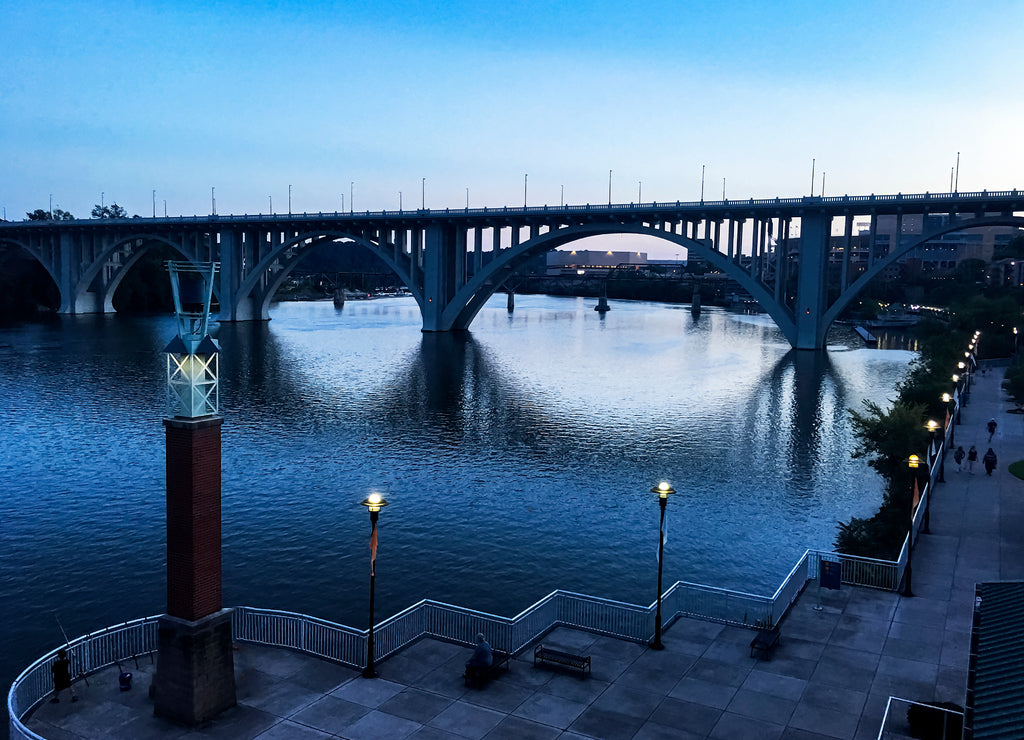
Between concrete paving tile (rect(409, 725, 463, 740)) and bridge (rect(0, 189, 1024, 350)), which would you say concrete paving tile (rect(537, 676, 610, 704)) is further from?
bridge (rect(0, 189, 1024, 350))

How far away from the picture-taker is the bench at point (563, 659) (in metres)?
17.5

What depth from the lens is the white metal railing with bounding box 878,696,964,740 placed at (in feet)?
48.5

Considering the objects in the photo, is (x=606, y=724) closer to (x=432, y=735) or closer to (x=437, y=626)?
(x=432, y=735)

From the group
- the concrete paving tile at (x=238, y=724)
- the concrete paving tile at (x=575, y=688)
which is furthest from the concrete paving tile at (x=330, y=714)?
the concrete paving tile at (x=575, y=688)

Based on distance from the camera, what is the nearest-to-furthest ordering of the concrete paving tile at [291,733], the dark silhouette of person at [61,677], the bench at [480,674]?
1. the concrete paving tile at [291,733]
2. the dark silhouette of person at [61,677]
3. the bench at [480,674]

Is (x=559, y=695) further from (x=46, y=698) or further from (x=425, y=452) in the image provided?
(x=425, y=452)

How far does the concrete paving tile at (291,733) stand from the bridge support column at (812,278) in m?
78.2

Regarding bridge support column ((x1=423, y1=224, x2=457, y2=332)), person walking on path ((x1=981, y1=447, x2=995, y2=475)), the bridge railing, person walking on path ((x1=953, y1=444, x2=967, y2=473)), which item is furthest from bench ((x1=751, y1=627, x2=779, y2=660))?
bridge support column ((x1=423, y1=224, x2=457, y2=332))

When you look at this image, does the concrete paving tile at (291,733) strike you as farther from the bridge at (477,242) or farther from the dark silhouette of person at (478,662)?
the bridge at (477,242)

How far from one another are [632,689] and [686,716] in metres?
1.36

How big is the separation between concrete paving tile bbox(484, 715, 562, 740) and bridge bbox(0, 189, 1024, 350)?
239ft

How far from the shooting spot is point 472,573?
26266 millimetres

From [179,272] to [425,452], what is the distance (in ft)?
86.1

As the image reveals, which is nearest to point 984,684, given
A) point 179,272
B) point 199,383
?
point 199,383
